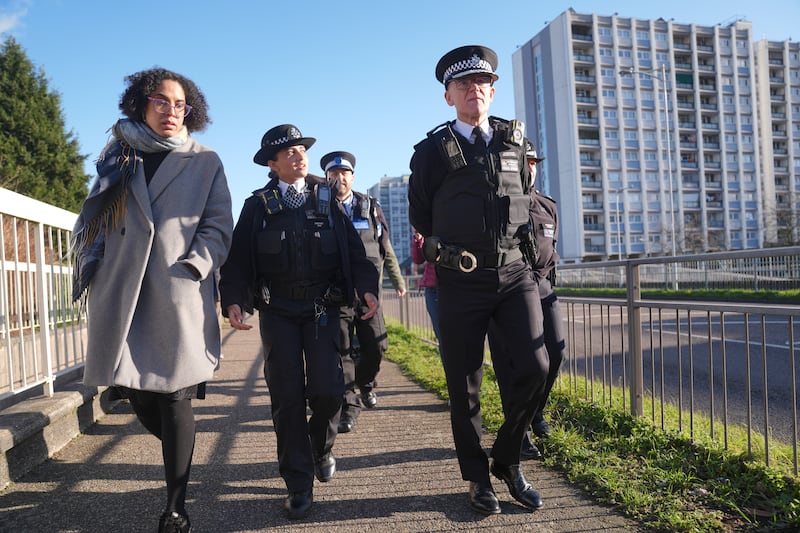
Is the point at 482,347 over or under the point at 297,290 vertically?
under

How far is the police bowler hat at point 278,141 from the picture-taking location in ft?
11.5

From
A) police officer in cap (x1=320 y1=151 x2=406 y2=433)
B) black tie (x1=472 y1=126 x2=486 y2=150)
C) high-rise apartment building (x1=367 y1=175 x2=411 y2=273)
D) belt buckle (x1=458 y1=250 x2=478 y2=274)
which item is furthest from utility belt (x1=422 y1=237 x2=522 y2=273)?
high-rise apartment building (x1=367 y1=175 x2=411 y2=273)

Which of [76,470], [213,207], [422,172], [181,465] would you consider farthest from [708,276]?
[76,470]

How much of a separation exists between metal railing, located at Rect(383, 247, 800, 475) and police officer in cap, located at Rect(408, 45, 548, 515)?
1201 mm

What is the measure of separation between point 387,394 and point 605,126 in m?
75.5

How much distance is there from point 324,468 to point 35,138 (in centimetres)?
2650

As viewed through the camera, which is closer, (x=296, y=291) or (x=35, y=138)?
(x=296, y=291)

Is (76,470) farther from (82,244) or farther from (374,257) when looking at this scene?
(374,257)

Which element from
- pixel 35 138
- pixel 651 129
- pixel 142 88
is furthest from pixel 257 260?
pixel 651 129

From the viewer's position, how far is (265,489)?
130 inches

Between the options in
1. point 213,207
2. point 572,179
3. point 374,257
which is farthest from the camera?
point 572,179

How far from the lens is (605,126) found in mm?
74000

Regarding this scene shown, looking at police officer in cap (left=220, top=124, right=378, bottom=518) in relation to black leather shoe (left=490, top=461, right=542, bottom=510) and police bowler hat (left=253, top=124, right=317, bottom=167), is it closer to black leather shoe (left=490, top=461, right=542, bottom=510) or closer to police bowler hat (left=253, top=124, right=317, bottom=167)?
police bowler hat (left=253, top=124, right=317, bottom=167)

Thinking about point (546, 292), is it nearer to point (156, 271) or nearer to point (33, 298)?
point (156, 271)
